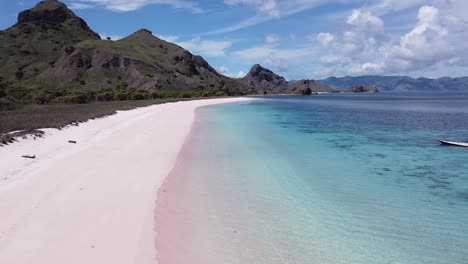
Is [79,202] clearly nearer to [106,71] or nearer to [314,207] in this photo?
[314,207]

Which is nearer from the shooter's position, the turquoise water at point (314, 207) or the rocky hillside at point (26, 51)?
the turquoise water at point (314, 207)

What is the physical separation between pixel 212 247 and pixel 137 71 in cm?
16036

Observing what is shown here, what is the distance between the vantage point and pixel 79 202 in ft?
37.2

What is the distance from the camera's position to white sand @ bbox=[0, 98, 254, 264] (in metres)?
8.11

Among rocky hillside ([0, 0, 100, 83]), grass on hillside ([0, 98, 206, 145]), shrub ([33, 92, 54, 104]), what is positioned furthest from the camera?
rocky hillside ([0, 0, 100, 83])

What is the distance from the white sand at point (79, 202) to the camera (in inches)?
319

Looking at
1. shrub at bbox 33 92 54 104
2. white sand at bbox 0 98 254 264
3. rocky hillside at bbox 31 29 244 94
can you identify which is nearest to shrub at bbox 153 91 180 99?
rocky hillside at bbox 31 29 244 94

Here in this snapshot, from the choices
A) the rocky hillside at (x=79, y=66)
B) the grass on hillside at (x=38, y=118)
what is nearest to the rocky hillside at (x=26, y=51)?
the rocky hillside at (x=79, y=66)

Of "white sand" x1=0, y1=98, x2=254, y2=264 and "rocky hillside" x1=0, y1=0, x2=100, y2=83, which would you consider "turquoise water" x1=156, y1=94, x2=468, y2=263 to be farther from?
"rocky hillside" x1=0, y1=0, x2=100, y2=83

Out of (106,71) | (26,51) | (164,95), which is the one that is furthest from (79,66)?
(164,95)

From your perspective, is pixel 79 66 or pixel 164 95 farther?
pixel 79 66

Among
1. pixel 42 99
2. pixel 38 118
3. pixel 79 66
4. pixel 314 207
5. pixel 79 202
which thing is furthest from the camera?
pixel 79 66

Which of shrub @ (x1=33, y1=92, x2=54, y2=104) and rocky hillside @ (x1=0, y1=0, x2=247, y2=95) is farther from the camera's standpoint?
rocky hillside @ (x1=0, y1=0, x2=247, y2=95)

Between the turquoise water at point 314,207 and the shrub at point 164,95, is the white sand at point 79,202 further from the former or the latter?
the shrub at point 164,95
